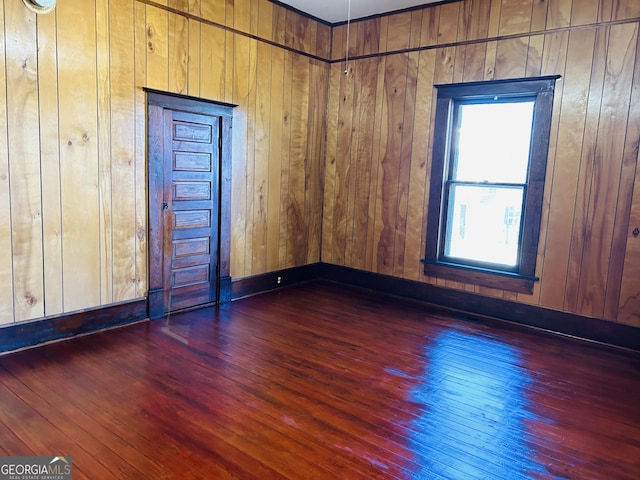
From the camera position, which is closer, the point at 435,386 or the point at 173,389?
the point at 173,389

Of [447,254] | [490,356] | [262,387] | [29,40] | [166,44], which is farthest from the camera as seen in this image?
[447,254]

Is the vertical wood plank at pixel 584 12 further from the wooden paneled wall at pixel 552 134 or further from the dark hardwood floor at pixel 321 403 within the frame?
the dark hardwood floor at pixel 321 403

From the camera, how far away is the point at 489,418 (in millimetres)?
2660

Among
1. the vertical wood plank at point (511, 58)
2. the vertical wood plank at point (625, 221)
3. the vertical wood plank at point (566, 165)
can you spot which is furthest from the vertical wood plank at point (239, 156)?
the vertical wood plank at point (625, 221)

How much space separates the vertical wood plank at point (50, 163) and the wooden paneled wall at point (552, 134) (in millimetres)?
3224

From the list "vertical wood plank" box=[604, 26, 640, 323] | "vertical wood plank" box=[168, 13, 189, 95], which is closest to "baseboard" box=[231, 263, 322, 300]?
"vertical wood plank" box=[168, 13, 189, 95]

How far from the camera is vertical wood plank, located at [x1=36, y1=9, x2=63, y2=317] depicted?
3.19 m

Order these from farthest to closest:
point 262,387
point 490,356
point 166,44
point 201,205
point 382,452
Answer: point 201,205
point 166,44
point 490,356
point 262,387
point 382,452

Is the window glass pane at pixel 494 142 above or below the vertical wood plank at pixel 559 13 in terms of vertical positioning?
below

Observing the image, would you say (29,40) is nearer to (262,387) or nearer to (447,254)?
(262,387)

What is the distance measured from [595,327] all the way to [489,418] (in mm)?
1987

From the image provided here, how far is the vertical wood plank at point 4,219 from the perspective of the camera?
3021 millimetres

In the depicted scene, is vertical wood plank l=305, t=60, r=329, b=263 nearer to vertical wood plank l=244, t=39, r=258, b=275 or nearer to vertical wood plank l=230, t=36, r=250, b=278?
vertical wood plank l=244, t=39, r=258, b=275

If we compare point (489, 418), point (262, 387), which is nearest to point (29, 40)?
point (262, 387)
